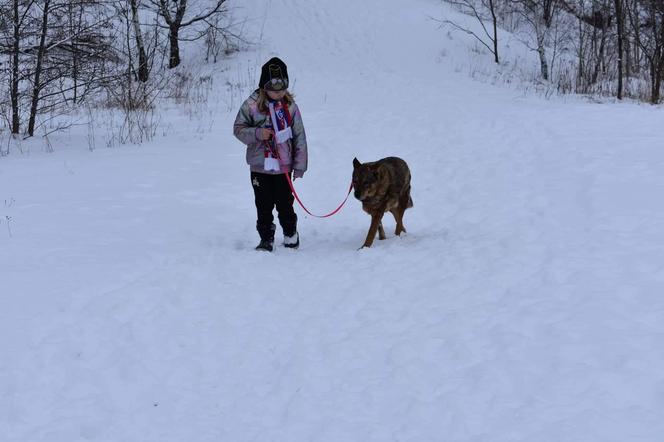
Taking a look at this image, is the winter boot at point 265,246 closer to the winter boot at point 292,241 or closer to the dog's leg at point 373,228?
the winter boot at point 292,241

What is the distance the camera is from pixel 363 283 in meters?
5.84

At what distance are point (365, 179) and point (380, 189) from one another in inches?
10.2

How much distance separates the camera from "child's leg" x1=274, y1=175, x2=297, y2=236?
268 inches

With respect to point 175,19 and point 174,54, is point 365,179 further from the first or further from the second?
point 174,54

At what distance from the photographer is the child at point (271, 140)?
6359 mm

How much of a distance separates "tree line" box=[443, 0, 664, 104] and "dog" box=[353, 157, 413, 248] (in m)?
11.3

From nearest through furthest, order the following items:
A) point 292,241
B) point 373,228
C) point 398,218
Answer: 1. point 373,228
2. point 292,241
3. point 398,218

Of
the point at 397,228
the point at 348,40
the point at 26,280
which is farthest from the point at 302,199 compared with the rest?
the point at 348,40

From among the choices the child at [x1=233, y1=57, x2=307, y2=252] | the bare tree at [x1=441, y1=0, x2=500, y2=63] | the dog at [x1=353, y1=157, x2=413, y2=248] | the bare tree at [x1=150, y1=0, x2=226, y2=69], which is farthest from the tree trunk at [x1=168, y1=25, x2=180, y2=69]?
the dog at [x1=353, y1=157, x2=413, y2=248]

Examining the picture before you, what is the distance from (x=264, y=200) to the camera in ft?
22.3

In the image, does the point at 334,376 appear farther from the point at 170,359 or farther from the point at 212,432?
the point at 170,359

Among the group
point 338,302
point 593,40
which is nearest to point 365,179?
point 338,302

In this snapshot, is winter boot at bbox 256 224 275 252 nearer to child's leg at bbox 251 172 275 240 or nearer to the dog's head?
child's leg at bbox 251 172 275 240

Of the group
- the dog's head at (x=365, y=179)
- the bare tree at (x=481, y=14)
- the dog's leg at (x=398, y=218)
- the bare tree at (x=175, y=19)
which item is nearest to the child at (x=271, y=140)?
the dog's head at (x=365, y=179)
